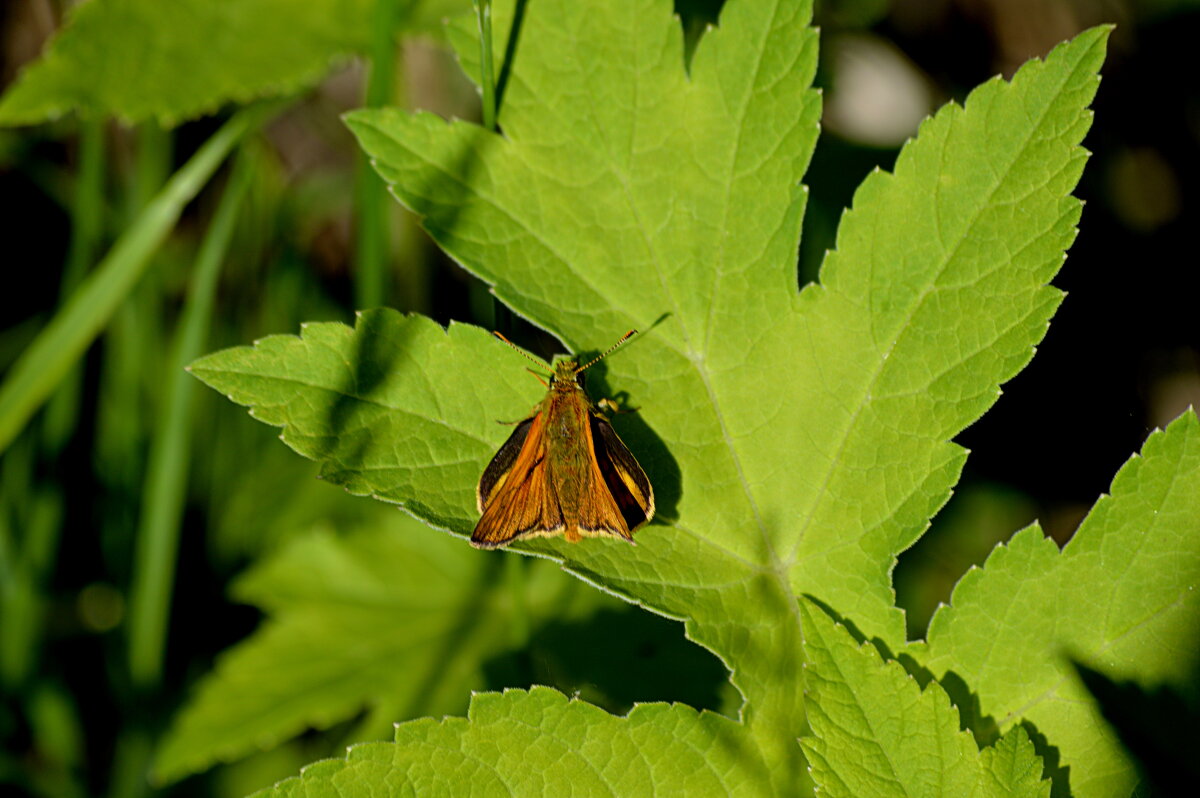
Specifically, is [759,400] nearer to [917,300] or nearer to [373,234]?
[917,300]

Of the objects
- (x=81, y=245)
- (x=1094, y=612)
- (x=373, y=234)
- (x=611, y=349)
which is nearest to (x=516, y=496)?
(x=611, y=349)

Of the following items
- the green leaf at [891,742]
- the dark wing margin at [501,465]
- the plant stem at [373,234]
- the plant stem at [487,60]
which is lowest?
the green leaf at [891,742]

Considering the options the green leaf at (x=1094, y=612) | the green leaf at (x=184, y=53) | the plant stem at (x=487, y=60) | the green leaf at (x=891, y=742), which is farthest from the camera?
the green leaf at (x=184, y=53)

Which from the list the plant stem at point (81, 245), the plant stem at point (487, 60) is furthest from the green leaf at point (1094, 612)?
the plant stem at point (81, 245)

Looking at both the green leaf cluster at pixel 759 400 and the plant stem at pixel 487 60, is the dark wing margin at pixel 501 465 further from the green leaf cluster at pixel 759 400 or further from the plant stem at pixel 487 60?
the plant stem at pixel 487 60

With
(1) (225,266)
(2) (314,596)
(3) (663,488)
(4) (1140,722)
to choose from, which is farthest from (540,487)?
(1) (225,266)

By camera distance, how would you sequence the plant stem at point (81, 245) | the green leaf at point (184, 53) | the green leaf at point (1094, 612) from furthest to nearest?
1. the plant stem at point (81, 245)
2. the green leaf at point (184, 53)
3. the green leaf at point (1094, 612)

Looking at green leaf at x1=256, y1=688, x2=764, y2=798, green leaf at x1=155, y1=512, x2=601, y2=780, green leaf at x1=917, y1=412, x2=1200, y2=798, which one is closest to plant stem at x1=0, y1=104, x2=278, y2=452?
green leaf at x1=155, y1=512, x2=601, y2=780
